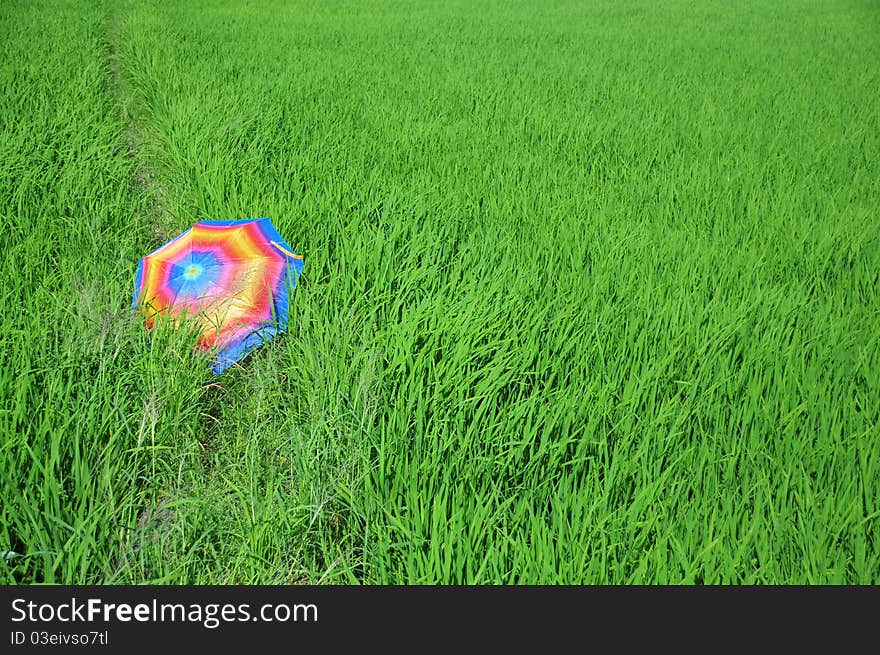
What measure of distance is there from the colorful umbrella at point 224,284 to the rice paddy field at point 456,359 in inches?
3.2

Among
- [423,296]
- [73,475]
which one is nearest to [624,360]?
[423,296]

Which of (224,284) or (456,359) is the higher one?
(224,284)

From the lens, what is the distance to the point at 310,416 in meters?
1.49

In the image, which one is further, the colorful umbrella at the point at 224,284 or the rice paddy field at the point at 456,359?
the colorful umbrella at the point at 224,284

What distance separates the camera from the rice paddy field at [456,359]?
1099 mm

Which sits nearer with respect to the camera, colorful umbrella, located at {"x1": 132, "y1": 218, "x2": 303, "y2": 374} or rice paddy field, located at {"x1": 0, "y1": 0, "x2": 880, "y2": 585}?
rice paddy field, located at {"x1": 0, "y1": 0, "x2": 880, "y2": 585}

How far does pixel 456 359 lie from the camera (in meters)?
1.50

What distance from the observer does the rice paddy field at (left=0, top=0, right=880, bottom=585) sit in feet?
3.60

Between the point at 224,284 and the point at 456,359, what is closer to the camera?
the point at 456,359

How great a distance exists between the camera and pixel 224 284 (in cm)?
178

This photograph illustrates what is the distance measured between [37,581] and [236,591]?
0.42 metres

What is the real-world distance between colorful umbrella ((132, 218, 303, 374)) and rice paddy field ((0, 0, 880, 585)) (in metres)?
0.08

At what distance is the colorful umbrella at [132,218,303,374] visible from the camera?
171 centimetres

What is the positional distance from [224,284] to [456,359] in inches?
28.7
